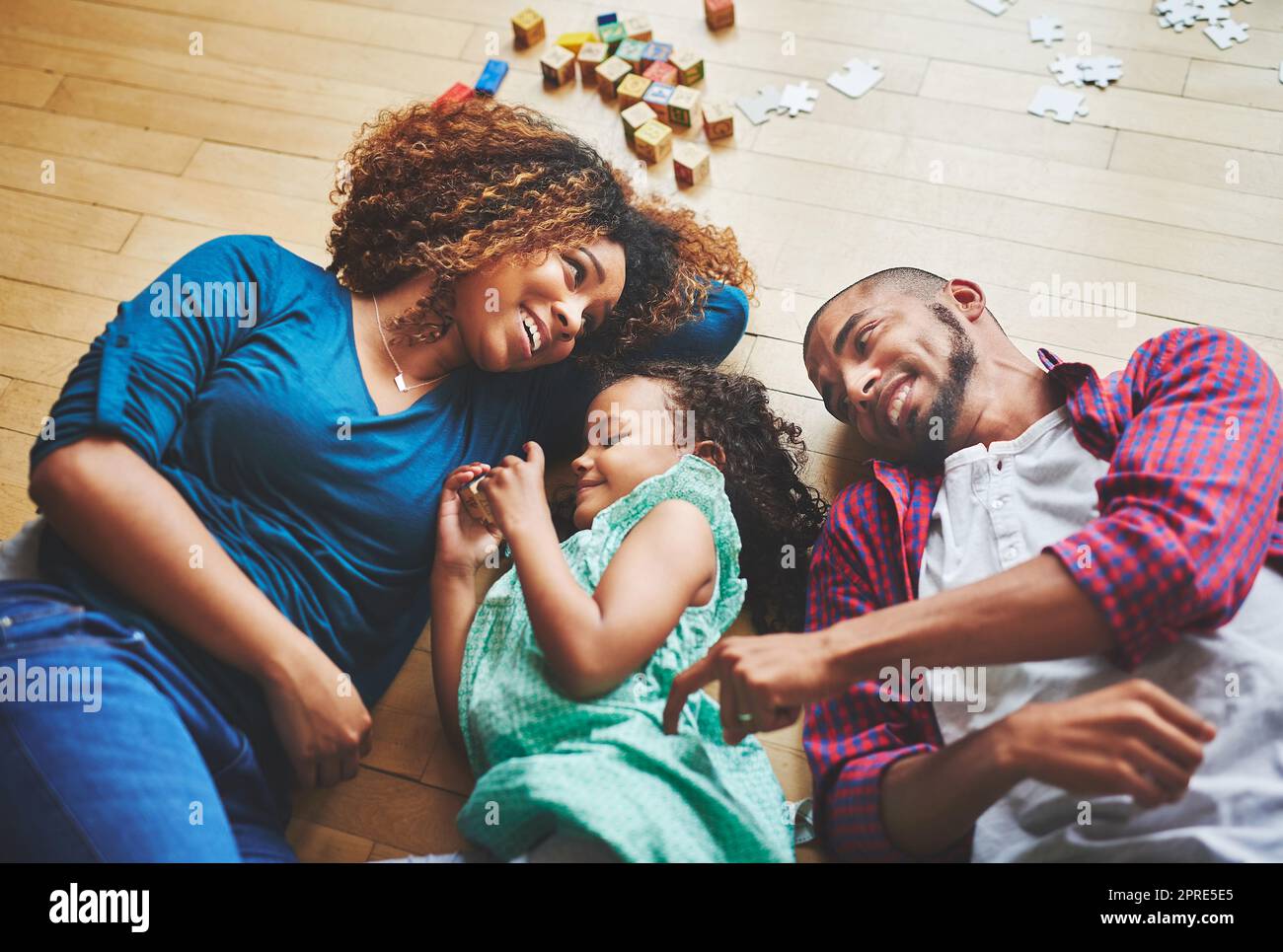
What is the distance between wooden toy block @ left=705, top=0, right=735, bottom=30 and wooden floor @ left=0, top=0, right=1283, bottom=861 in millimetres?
33

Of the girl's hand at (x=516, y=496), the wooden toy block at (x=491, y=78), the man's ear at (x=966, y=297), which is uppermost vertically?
the wooden toy block at (x=491, y=78)

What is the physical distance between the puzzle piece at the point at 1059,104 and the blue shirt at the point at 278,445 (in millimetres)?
1724

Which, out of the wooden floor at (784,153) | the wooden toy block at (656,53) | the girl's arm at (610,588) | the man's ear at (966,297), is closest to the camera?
the girl's arm at (610,588)

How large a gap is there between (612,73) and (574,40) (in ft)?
0.62

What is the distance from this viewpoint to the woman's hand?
1.75m

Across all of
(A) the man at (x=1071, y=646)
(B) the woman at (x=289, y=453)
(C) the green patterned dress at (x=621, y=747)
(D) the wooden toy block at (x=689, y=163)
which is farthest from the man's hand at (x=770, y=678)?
(D) the wooden toy block at (x=689, y=163)

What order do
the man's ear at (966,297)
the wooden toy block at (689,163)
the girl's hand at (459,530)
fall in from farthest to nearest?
the wooden toy block at (689,163)
the man's ear at (966,297)
the girl's hand at (459,530)

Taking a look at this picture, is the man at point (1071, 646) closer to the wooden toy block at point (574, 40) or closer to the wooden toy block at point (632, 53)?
the wooden toy block at point (632, 53)

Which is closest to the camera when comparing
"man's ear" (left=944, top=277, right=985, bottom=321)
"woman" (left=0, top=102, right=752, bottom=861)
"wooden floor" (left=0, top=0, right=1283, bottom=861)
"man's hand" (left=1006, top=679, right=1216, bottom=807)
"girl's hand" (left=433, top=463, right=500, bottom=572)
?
"man's hand" (left=1006, top=679, right=1216, bottom=807)

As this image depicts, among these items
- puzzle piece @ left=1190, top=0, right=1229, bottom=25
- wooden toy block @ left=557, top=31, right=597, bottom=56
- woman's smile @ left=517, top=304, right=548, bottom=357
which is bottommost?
woman's smile @ left=517, top=304, right=548, bottom=357

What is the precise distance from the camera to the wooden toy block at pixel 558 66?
9.76ft

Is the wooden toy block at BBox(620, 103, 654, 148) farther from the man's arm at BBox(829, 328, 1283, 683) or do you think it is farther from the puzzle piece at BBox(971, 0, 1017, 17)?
the man's arm at BBox(829, 328, 1283, 683)

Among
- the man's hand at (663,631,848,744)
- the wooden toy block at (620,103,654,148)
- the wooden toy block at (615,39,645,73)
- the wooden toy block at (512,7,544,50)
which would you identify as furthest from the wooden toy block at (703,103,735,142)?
the man's hand at (663,631,848,744)
